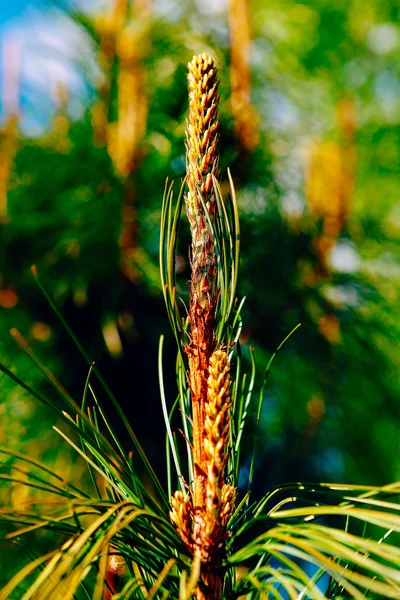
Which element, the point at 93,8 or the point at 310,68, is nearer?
the point at 93,8

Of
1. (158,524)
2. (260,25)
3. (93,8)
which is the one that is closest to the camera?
(158,524)

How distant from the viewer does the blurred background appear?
554 mm

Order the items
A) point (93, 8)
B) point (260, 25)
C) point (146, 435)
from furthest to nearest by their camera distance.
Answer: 1. point (260, 25)
2. point (93, 8)
3. point (146, 435)

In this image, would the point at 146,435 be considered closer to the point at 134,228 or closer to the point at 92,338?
the point at 92,338

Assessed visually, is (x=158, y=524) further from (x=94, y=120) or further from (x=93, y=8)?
(x=93, y=8)

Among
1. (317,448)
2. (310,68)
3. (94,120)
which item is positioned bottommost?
(317,448)

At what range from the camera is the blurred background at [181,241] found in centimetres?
55

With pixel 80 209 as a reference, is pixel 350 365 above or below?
below

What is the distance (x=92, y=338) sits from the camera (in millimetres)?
563

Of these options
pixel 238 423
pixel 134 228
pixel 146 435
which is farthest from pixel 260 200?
pixel 238 423

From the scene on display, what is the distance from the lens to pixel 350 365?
0.69 meters

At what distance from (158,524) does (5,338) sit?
0.39m

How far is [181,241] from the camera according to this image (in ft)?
1.67

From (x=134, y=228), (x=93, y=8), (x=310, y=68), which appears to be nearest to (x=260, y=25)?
(x=310, y=68)
